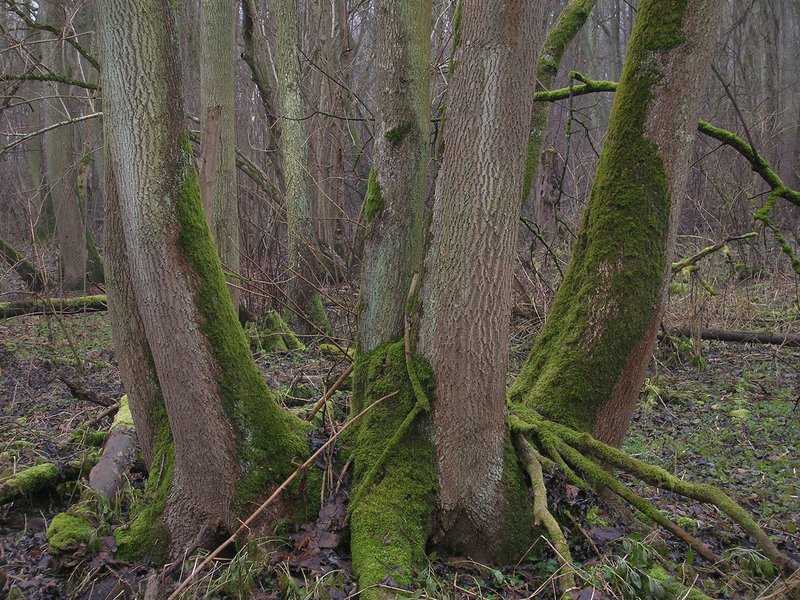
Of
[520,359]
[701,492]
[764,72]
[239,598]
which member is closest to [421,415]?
[239,598]

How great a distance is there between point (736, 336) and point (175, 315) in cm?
676

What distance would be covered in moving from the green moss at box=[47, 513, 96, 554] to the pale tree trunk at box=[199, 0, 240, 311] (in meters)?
3.71

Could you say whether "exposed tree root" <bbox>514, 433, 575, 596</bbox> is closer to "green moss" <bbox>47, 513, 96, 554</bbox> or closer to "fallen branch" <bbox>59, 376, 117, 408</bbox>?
"green moss" <bbox>47, 513, 96, 554</bbox>

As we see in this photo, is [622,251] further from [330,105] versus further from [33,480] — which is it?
[330,105]

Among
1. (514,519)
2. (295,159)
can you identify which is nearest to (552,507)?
(514,519)

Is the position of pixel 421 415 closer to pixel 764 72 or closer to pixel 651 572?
pixel 651 572

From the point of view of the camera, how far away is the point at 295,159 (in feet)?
29.3

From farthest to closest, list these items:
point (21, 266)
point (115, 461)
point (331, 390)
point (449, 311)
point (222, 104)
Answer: point (21, 266), point (222, 104), point (115, 461), point (331, 390), point (449, 311)

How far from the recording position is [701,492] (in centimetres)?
308

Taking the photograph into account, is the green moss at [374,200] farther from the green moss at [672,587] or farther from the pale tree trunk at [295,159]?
the pale tree trunk at [295,159]

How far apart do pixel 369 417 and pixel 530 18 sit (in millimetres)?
2243

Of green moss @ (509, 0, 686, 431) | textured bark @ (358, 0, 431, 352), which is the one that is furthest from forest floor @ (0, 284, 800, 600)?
textured bark @ (358, 0, 431, 352)

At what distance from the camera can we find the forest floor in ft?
9.55

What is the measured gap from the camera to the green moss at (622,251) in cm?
354
